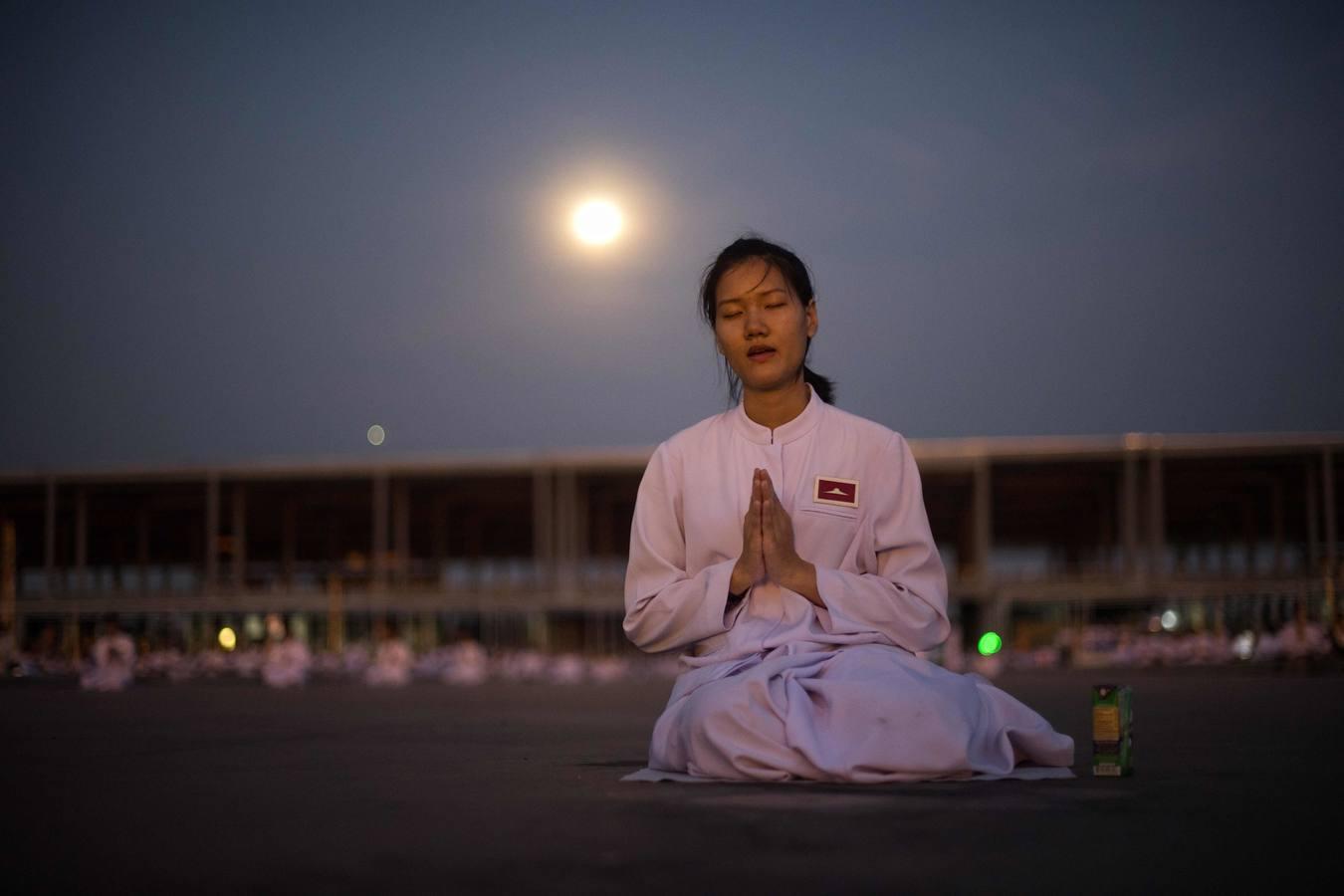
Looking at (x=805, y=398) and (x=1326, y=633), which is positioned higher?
(x=805, y=398)

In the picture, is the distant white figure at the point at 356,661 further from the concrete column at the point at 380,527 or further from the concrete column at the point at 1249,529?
the concrete column at the point at 1249,529

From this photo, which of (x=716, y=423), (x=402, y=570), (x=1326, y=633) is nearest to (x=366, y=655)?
(x=402, y=570)

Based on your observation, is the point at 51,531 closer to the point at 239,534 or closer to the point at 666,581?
the point at 239,534

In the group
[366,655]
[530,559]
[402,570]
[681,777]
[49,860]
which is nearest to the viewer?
[49,860]

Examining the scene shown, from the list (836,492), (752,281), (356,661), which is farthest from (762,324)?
(356,661)

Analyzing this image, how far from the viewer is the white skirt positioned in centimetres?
409

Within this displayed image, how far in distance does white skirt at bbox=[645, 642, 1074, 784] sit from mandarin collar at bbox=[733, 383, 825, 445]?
76cm

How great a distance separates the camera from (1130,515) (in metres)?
38.3

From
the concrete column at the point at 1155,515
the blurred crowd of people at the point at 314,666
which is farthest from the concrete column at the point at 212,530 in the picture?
the concrete column at the point at 1155,515

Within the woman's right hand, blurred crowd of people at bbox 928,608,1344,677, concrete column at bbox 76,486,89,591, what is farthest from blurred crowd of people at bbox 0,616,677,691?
the woman's right hand

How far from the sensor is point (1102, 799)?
3.77 metres

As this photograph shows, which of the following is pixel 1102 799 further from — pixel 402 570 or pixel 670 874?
pixel 402 570

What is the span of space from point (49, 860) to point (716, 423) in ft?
8.42

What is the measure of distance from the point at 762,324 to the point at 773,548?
0.75 metres
